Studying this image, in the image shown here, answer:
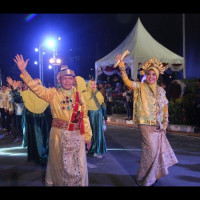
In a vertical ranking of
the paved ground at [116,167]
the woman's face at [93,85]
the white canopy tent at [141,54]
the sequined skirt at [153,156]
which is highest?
the white canopy tent at [141,54]

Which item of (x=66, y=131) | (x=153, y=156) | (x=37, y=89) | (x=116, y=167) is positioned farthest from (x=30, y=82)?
(x=116, y=167)

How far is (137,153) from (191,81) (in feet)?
17.9

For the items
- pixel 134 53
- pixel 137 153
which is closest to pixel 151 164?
pixel 137 153

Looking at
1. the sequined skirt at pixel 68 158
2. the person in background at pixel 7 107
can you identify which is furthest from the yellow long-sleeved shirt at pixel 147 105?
the person in background at pixel 7 107

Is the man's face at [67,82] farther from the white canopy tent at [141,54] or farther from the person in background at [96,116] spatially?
the white canopy tent at [141,54]

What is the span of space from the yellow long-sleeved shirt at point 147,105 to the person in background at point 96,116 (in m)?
2.50

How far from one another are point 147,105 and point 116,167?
6.65 ft

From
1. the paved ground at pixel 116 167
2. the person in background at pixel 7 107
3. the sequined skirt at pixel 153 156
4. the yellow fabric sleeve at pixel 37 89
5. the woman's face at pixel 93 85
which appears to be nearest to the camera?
the yellow fabric sleeve at pixel 37 89

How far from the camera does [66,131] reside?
14.9ft

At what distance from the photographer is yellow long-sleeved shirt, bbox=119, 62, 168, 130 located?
17.4ft

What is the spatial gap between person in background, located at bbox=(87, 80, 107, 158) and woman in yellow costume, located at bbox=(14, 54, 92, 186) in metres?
3.23

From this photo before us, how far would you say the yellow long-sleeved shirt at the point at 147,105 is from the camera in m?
5.30

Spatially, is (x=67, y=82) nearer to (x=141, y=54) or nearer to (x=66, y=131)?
(x=66, y=131)

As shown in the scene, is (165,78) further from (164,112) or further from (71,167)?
(71,167)
